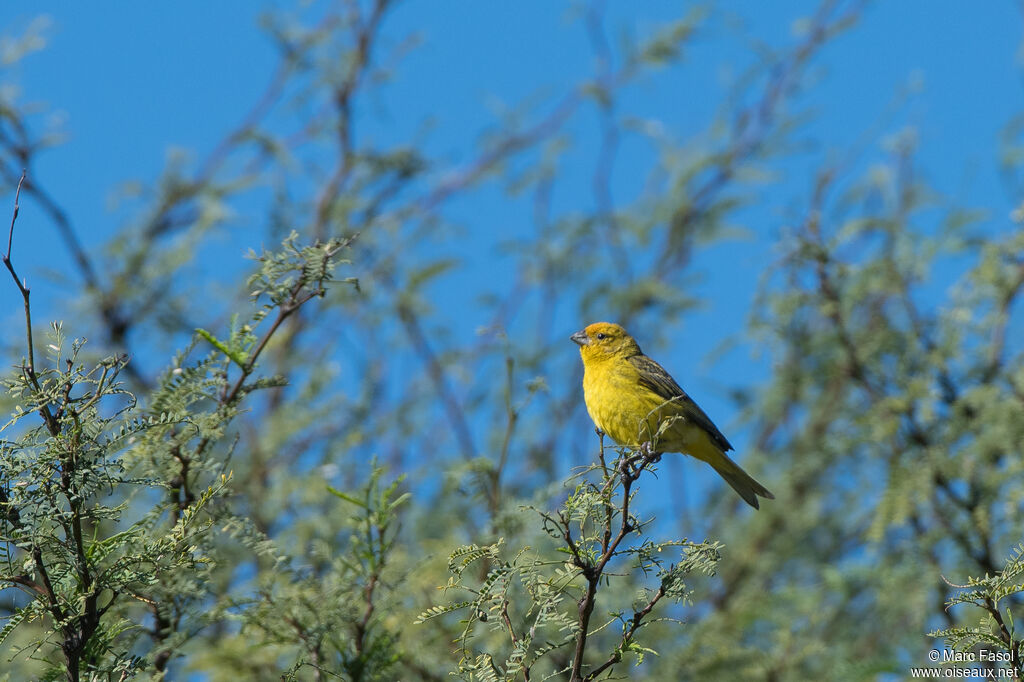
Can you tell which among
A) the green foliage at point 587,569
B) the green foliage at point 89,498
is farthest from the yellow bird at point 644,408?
the green foliage at point 89,498

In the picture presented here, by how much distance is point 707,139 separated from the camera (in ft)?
27.1

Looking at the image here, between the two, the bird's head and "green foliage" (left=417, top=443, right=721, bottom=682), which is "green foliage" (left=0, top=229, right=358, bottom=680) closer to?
"green foliage" (left=417, top=443, right=721, bottom=682)

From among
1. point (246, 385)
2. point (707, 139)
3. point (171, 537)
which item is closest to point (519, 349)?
point (707, 139)

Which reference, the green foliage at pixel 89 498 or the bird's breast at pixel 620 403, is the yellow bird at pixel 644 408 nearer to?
the bird's breast at pixel 620 403

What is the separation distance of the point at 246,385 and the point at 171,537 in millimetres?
831

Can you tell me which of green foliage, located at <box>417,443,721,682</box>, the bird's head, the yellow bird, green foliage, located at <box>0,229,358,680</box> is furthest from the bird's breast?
green foliage, located at <box>0,229,358,680</box>

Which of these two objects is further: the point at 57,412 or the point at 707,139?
the point at 707,139

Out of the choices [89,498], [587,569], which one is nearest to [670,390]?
[587,569]

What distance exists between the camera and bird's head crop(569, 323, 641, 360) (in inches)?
224

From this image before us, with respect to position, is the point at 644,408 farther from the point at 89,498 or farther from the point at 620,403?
the point at 89,498

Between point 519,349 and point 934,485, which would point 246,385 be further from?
point 519,349

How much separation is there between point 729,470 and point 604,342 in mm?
974

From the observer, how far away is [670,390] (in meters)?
5.32

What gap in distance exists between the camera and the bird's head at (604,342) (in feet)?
18.7
